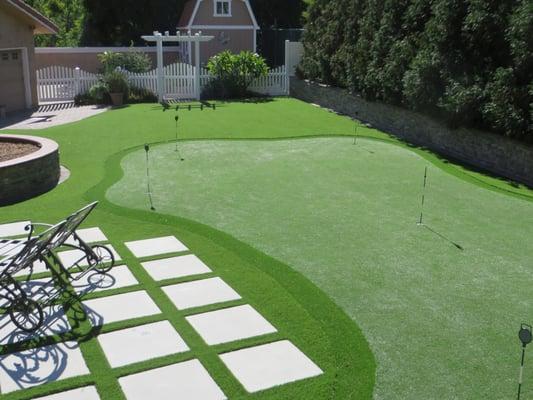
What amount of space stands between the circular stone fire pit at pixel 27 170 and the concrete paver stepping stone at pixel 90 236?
88.2 inches

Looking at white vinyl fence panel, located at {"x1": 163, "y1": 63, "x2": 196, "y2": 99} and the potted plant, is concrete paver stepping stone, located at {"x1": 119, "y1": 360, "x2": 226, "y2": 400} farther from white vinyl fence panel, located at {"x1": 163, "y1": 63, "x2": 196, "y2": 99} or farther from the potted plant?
white vinyl fence panel, located at {"x1": 163, "y1": 63, "x2": 196, "y2": 99}

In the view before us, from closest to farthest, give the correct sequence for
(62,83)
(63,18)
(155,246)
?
(155,246) < (62,83) < (63,18)

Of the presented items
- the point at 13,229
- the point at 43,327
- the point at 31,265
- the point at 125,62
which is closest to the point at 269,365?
the point at 43,327

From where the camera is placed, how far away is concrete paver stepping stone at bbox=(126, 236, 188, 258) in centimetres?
761

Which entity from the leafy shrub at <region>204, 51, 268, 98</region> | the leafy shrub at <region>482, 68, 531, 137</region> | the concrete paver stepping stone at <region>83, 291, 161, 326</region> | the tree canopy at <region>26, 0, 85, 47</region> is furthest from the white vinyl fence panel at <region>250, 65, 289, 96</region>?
the concrete paver stepping stone at <region>83, 291, 161, 326</region>

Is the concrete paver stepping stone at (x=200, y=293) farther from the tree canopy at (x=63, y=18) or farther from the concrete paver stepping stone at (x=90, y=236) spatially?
the tree canopy at (x=63, y=18)

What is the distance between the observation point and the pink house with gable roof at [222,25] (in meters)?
27.3

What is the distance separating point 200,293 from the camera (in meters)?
6.43

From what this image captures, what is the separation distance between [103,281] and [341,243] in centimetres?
331

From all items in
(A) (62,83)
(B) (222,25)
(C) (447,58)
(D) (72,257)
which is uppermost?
(B) (222,25)

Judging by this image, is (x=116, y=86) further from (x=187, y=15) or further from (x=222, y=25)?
(x=187, y=15)

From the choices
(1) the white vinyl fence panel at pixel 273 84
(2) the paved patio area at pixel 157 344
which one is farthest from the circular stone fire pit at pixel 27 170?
(1) the white vinyl fence panel at pixel 273 84

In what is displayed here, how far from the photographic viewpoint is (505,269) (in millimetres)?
7328

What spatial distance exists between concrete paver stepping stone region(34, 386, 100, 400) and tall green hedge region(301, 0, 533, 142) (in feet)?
32.5
